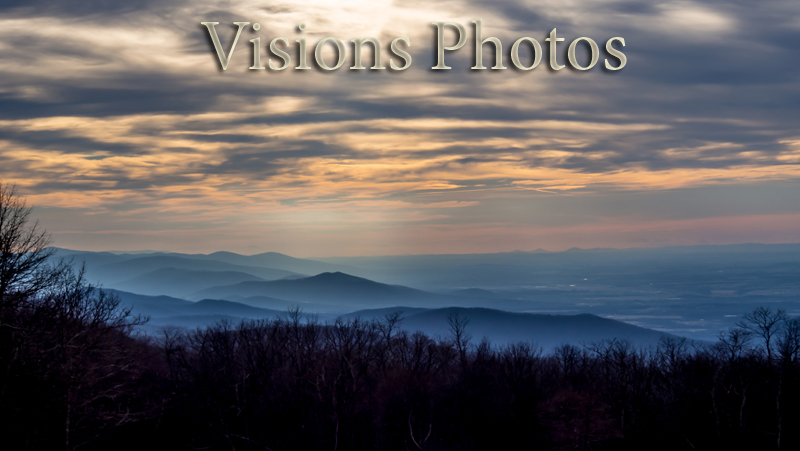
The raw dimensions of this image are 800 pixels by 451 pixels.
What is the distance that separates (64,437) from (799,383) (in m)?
62.5

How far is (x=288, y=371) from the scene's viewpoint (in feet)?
238

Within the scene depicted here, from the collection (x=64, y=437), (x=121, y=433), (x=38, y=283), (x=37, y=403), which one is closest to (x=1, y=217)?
(x=38, y=283)

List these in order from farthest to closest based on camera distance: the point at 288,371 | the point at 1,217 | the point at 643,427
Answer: the point at 288,371
the point at 643,427
the point at 1,217

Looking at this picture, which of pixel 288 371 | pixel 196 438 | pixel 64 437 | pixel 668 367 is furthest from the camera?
pixel 668 367

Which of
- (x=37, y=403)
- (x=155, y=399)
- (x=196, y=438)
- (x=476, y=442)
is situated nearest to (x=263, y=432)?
(x=196, y=438)

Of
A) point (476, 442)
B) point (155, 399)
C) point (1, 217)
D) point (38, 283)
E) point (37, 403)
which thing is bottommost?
point (476, 442)

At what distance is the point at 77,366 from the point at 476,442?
4199 centimetres

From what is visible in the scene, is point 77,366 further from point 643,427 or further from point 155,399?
point 643,427

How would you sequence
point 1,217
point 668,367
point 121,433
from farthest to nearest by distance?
point 668,367
point 121,433
point 1,217

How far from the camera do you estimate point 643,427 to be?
6025 cm

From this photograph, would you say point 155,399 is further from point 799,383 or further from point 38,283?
point 799,383

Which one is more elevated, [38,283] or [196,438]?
[38,283]

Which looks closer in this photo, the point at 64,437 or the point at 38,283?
the point at 38,283

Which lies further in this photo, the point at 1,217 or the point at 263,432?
the point at 263,432
